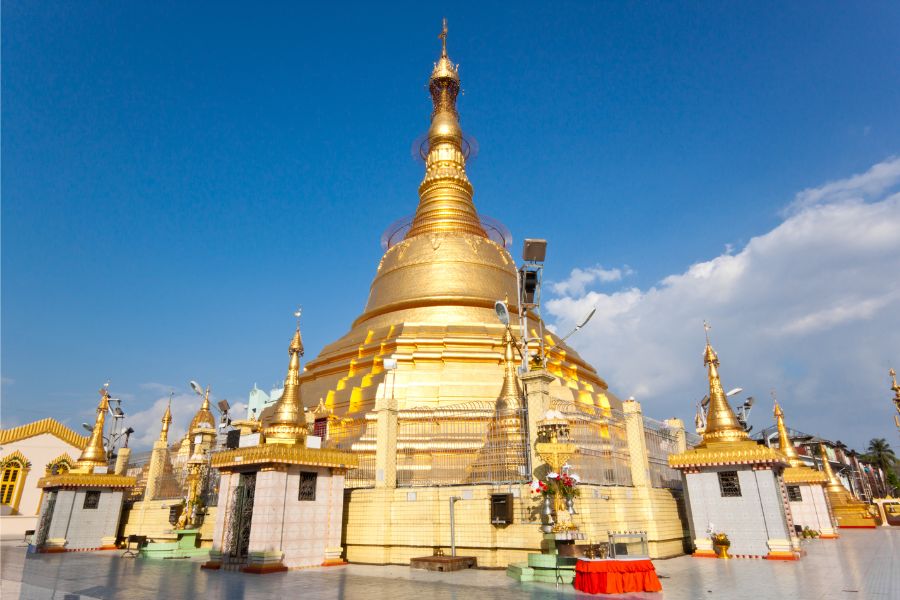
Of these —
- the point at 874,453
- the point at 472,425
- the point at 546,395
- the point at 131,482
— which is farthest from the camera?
the point at 874,453

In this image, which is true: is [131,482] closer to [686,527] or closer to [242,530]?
[242,530]

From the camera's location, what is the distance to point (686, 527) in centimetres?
1936

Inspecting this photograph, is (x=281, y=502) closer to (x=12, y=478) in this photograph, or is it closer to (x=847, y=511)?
(x=12, y=478)

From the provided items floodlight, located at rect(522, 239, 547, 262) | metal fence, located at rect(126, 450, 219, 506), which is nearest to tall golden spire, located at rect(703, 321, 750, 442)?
floodlight, located at rect(522, 239, 547, 262)

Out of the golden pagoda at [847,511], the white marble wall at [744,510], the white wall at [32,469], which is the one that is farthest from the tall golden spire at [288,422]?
the golden pagoda at [847,511]

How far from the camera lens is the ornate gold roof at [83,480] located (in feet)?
74.9

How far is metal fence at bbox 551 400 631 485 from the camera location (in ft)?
52.0

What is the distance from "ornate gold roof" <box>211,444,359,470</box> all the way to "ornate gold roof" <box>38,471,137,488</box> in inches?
404

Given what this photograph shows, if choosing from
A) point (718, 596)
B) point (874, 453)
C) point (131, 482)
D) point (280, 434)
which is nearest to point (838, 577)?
point (718, 596)

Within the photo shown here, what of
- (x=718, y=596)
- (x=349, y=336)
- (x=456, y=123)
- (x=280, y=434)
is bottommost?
(x=718, y=596)

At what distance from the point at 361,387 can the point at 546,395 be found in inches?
482

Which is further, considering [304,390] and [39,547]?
[304,390]

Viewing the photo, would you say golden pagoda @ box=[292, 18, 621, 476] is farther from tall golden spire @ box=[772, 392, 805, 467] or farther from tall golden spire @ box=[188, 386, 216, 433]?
tall golden spire @ box=[772, 392, 805, 467]

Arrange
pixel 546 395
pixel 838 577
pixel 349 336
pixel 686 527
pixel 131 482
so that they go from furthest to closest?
pixel 349 336 → pixel 131 482 → pixel 686 527 → pixel 546 395 → pixel 838 577
